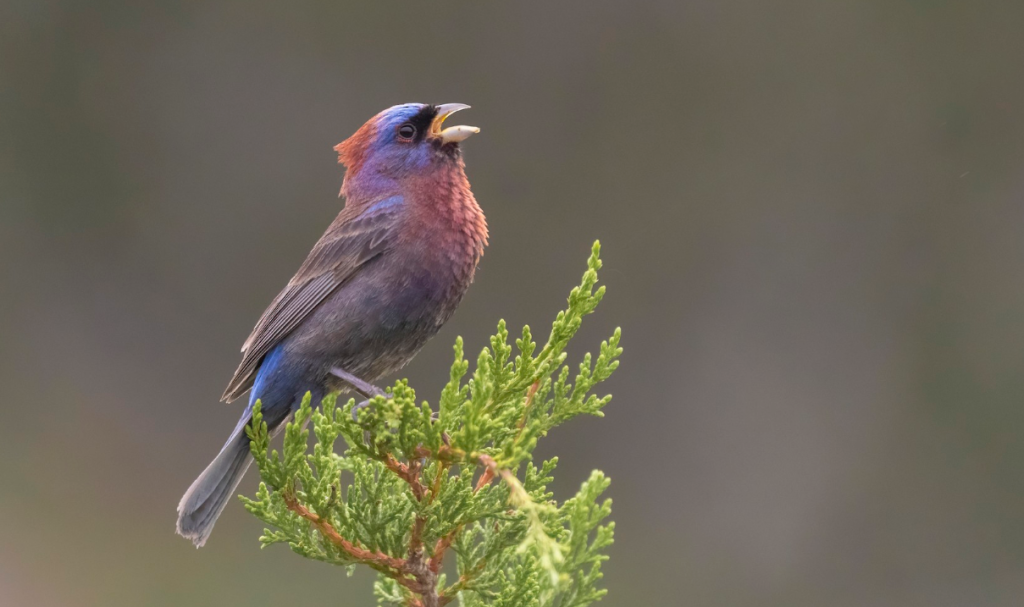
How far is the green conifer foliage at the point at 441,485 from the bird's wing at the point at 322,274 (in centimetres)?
65

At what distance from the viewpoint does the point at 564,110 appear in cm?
755

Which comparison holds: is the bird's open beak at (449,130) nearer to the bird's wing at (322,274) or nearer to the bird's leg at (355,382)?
the bird's wing at (322,274)

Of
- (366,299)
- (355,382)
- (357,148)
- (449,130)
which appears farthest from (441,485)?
(357,148)

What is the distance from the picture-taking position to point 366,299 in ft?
9.83

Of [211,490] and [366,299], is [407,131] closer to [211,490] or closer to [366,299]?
[366,299]

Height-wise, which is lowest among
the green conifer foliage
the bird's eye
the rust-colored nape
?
the green conifer foliage

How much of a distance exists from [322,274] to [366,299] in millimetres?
266

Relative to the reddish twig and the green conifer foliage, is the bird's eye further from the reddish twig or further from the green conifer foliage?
the reddish twig

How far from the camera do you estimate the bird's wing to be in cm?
312

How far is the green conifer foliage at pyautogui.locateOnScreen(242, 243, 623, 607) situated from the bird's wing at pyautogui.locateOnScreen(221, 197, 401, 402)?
65 cm

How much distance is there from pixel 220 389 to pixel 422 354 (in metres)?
1.63

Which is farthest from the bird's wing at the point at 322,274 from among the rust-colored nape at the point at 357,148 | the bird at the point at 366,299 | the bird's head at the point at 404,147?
the rust-colored nape at the point at 357,148

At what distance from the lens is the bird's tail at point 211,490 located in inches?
117

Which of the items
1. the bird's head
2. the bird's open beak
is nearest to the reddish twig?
the bird's head
